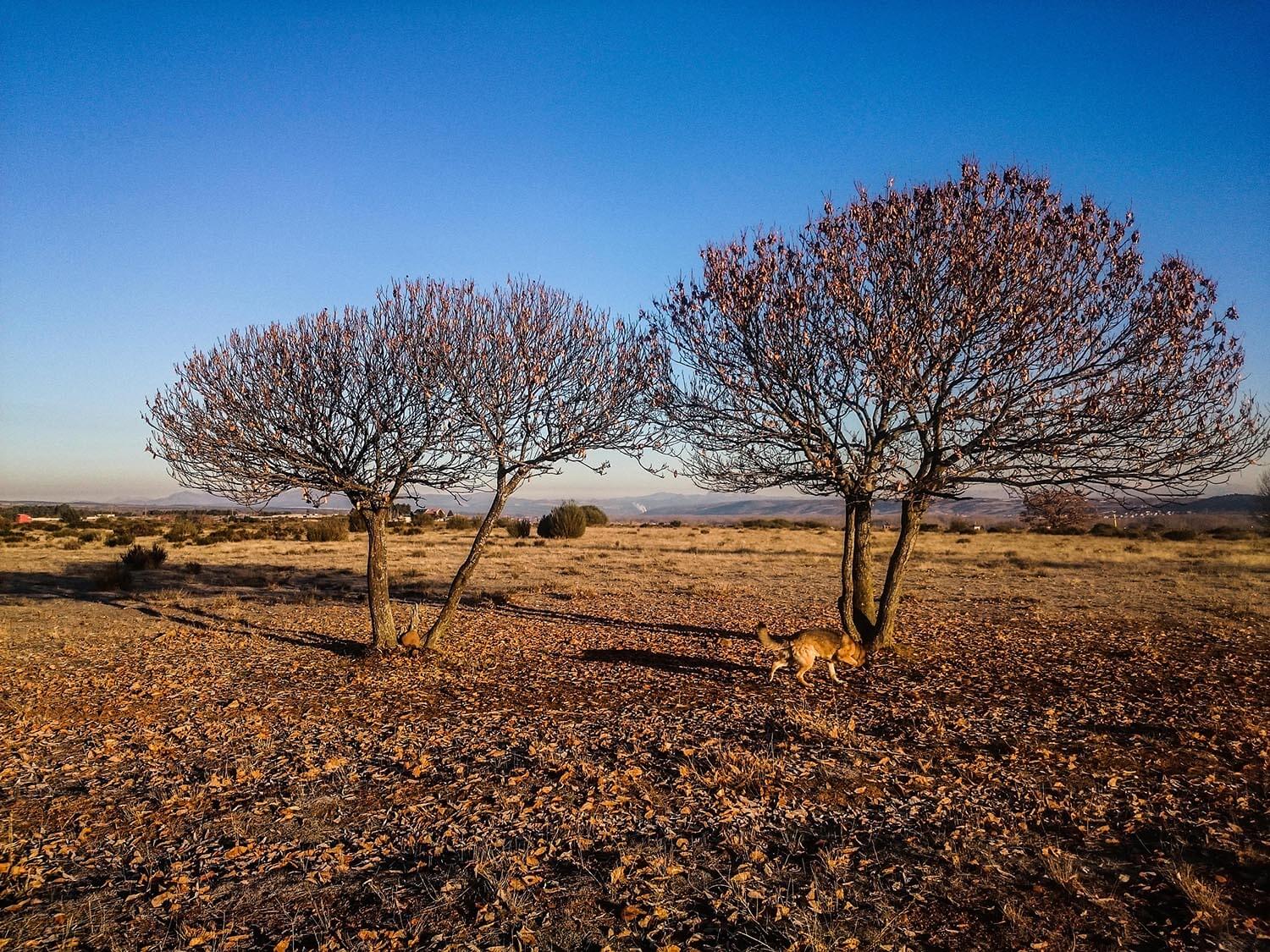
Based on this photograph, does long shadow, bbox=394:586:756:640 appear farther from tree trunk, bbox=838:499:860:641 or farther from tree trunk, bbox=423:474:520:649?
tree trunk, bbox=423:474:520:649

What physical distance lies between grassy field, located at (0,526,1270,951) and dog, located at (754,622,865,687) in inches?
14.4

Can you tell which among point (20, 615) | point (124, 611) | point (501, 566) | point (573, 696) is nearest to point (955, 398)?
point (573, 696)

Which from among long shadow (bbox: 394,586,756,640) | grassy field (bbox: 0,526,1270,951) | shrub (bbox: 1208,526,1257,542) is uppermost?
grassy field (bbox: 0,526,1270,951)

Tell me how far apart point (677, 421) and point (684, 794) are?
7.14 metres

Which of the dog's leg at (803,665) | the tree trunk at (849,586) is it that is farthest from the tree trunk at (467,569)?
the tree trunk at (849,586)

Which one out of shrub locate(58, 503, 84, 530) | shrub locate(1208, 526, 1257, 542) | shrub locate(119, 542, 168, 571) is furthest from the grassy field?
shrub locate(58, 503, 84, 530)

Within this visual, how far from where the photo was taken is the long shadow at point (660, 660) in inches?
434

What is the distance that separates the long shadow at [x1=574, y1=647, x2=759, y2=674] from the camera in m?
11.0

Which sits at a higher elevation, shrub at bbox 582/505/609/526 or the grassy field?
shrub at bbox 582/505/609/526

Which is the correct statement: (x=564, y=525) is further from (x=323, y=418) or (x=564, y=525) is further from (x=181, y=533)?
(x=323, y=418)

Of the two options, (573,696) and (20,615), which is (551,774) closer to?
(573,696)

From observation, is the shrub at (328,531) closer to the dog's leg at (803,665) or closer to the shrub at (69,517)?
the shrub at (69,517)

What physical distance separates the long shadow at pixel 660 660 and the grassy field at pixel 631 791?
0.09 metres

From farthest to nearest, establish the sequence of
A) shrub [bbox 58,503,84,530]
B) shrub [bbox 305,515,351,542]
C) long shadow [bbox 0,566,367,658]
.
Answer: shrub [bbox 58,503,84,530] < shrub [bbox 305,515,351,542] < long shadow [bbox 0,566,367,658]
